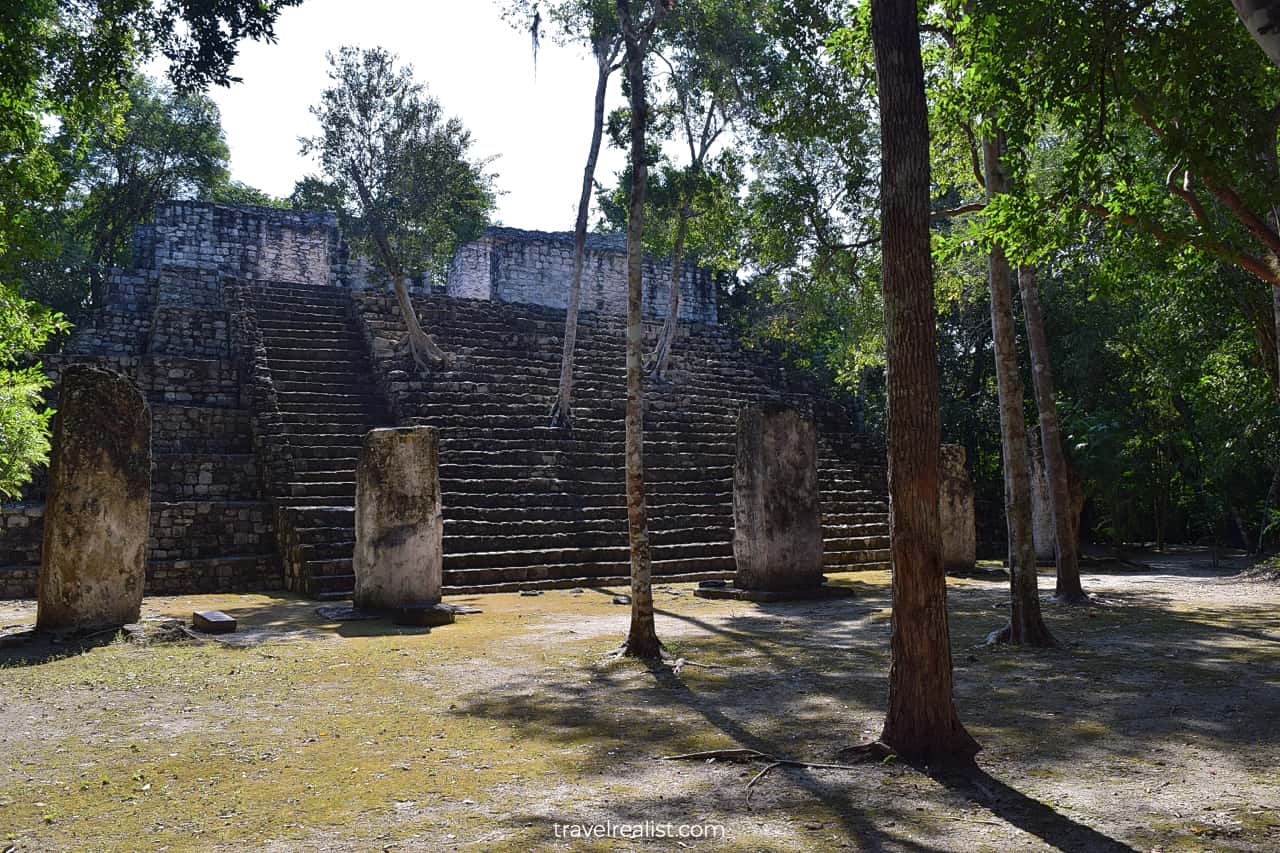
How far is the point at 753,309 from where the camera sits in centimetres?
2522

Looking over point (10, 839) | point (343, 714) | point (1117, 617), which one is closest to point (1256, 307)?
point (1117, 617)

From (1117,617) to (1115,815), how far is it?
605 centimetres

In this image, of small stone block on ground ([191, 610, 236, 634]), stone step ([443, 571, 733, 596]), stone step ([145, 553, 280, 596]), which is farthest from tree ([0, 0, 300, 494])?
stone step ([443, 571, 733, 596])

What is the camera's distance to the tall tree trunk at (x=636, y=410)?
22.7ft

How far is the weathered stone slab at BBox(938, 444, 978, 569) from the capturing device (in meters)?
13.6

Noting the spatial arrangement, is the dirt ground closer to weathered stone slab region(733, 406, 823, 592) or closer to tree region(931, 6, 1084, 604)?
tree region(931, 6, 1084, 604)

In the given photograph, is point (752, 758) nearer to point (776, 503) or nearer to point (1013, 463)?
point (1013, 463)

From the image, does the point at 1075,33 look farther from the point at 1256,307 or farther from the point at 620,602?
the point at 1256,307

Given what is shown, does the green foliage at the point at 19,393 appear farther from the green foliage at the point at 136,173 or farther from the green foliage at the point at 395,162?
the green foliage at the point at 136,173

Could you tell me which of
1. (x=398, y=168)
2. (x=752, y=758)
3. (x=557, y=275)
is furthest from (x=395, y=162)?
(x=752, y=758)

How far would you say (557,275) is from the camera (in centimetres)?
2477

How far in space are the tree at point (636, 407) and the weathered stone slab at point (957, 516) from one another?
24.4 feet

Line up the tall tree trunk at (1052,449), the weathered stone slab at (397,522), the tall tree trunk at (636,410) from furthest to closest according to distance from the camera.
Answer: the tall tree trunk at (1052,449), the weathered stone slab at (397,522), the tall tree trunk at (636,410)

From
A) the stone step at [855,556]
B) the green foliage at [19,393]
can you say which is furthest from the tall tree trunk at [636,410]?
the stone step at [855,556]
